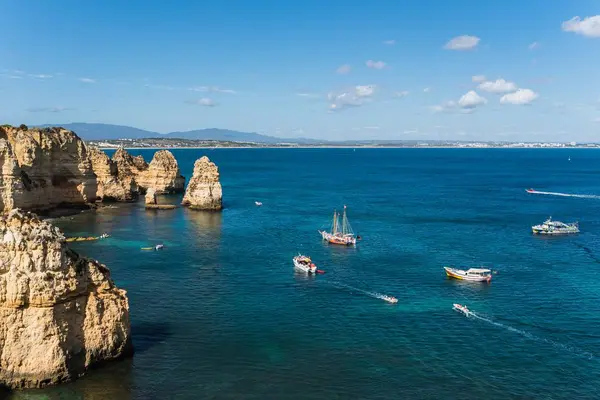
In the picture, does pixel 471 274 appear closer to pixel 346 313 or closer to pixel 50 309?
pixel 346 313

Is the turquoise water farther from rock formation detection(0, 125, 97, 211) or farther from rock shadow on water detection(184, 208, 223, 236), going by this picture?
rock formation detection(0, 125, 97, 211)

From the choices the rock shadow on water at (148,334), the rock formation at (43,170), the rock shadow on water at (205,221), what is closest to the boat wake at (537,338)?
the rock shadow on water at (148,334)

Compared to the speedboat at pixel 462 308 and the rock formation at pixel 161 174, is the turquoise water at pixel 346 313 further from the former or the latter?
the rock formation at pixel 161 174

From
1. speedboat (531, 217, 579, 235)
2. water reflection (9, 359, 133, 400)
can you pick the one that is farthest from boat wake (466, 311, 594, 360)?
speedboat (531, 217, 579, 235)

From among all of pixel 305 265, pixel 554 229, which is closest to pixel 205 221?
pixel 305 265

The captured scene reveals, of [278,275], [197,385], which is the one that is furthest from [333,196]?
[197,385]
